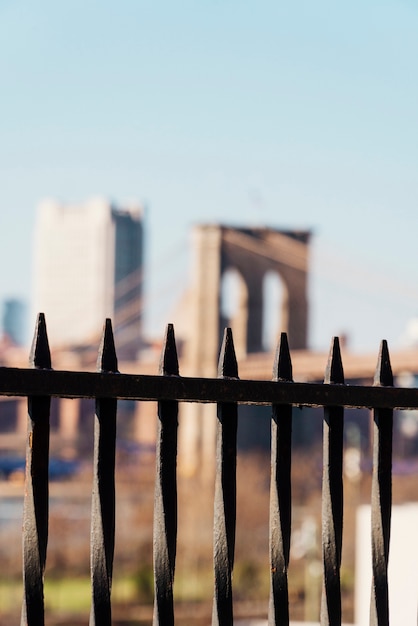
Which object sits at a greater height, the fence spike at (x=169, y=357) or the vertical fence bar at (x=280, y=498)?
the fence spike at (x=169, y=357)

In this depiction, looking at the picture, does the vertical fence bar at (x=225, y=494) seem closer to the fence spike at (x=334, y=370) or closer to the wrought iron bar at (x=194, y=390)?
the wrought iron bar at (x=194, y=390)

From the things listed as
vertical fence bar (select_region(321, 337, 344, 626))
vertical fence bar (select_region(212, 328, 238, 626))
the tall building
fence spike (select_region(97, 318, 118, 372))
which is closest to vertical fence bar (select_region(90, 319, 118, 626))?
fence spike (select_region(97, 318, 118, 372))

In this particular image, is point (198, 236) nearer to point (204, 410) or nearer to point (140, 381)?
point (204, 410)

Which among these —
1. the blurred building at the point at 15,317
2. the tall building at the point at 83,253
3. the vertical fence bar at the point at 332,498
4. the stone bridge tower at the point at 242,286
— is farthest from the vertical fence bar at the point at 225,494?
the blurred building at the point at 15,317

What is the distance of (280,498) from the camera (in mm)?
1416

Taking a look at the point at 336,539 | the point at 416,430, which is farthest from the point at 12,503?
the point at 336,539

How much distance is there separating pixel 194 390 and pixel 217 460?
0.32 ft

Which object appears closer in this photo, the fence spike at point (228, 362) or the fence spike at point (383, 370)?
the fence spike at point (228, 362)

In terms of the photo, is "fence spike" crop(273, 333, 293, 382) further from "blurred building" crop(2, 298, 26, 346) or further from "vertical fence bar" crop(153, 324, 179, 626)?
"blurred building" crop(2, 298, 26, 346)

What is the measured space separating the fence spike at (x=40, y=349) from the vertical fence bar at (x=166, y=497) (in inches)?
5.4

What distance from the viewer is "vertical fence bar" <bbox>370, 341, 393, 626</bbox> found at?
4.88 feet

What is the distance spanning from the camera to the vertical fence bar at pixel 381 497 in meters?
1.49

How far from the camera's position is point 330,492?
4.74 feet

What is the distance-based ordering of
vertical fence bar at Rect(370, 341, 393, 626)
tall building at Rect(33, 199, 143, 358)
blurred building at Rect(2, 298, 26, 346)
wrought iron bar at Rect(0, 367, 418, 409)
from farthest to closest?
1. blurred building at Rect(2, 298, 26, 346)
2. tall building at Rect(33, 199, 143, 358)
3. vertical fence bar at Rect(370, 341, 393, 626)
4. wrought iron bar at Rect(0, 367, 418, 409)
